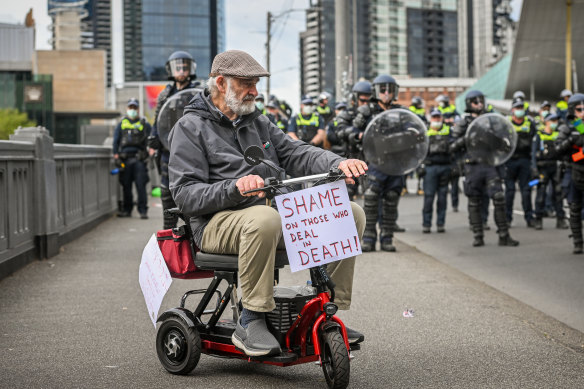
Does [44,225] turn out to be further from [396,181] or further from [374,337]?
[374,337]

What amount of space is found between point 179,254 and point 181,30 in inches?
7112

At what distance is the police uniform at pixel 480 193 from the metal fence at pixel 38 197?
17.2ft

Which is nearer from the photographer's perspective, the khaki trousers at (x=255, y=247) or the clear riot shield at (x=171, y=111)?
the khaki trousers at (x=255, y=247)

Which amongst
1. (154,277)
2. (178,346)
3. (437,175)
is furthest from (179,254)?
(437,175)

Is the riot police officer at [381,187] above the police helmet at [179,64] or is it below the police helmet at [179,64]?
below

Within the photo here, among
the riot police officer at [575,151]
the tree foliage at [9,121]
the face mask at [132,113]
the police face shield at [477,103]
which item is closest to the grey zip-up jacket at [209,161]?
the riot police officer at [575,151]

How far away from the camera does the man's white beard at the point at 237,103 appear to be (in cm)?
501

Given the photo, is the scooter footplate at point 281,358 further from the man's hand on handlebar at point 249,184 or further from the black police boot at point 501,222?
the black police boot at point 501,222

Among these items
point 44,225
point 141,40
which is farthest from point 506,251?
→ point 141,40

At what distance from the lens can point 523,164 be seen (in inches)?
573

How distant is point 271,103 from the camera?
19125 mm

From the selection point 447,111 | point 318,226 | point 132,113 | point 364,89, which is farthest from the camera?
point 447,111

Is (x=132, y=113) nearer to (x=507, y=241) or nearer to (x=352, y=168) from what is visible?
(x=507, y=241)

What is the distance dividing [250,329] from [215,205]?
657 mm
